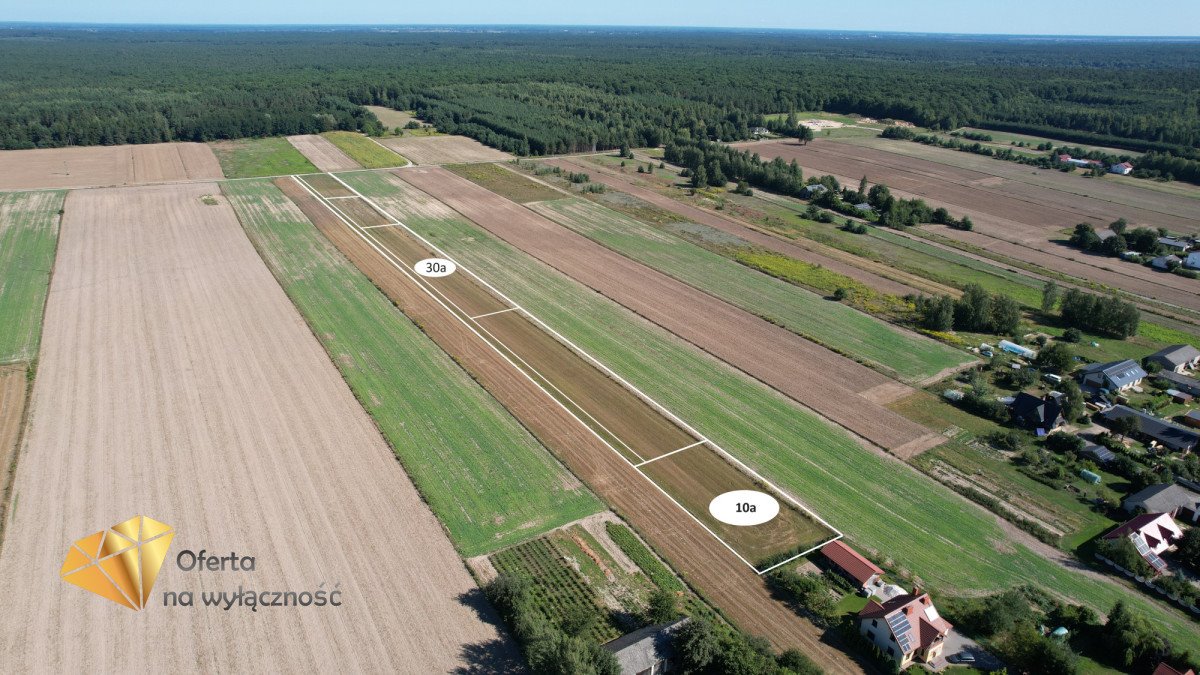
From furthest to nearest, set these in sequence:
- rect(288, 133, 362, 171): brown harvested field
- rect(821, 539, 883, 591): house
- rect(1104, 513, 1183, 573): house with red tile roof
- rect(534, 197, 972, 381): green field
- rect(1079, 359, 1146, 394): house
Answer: rect(288, 133, 362, 171): brown harvested field
rect(534, 197, 972, 381): green field
rect(1079, 359, 1146, 394): house
rect(1104, 513, 1183, 573): house with red tile roof
rect(821, 539, 883, 591): house

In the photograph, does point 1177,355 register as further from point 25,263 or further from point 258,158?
point 258,158

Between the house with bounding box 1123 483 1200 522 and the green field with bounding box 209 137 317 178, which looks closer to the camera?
the house with bounding box 1123 483 1200 522

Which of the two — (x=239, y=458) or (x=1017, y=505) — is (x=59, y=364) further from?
(x=1017, y=505)

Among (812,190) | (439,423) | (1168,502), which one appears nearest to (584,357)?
(439,423)

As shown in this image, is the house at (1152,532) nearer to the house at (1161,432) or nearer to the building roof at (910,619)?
the house at (1161,432)

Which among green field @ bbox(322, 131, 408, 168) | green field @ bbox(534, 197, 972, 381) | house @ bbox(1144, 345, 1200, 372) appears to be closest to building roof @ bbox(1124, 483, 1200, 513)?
green field @ bbox(534, 197, 972, 381)

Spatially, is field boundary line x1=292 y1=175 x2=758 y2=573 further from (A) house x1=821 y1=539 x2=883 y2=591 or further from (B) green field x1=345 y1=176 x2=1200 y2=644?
(B) green field x1=345 y1=176 x2=1200 y2=644

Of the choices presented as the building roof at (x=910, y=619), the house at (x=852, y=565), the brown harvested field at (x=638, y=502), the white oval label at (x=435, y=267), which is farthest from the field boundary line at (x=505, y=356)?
the building roof at (x=910, y=619)
